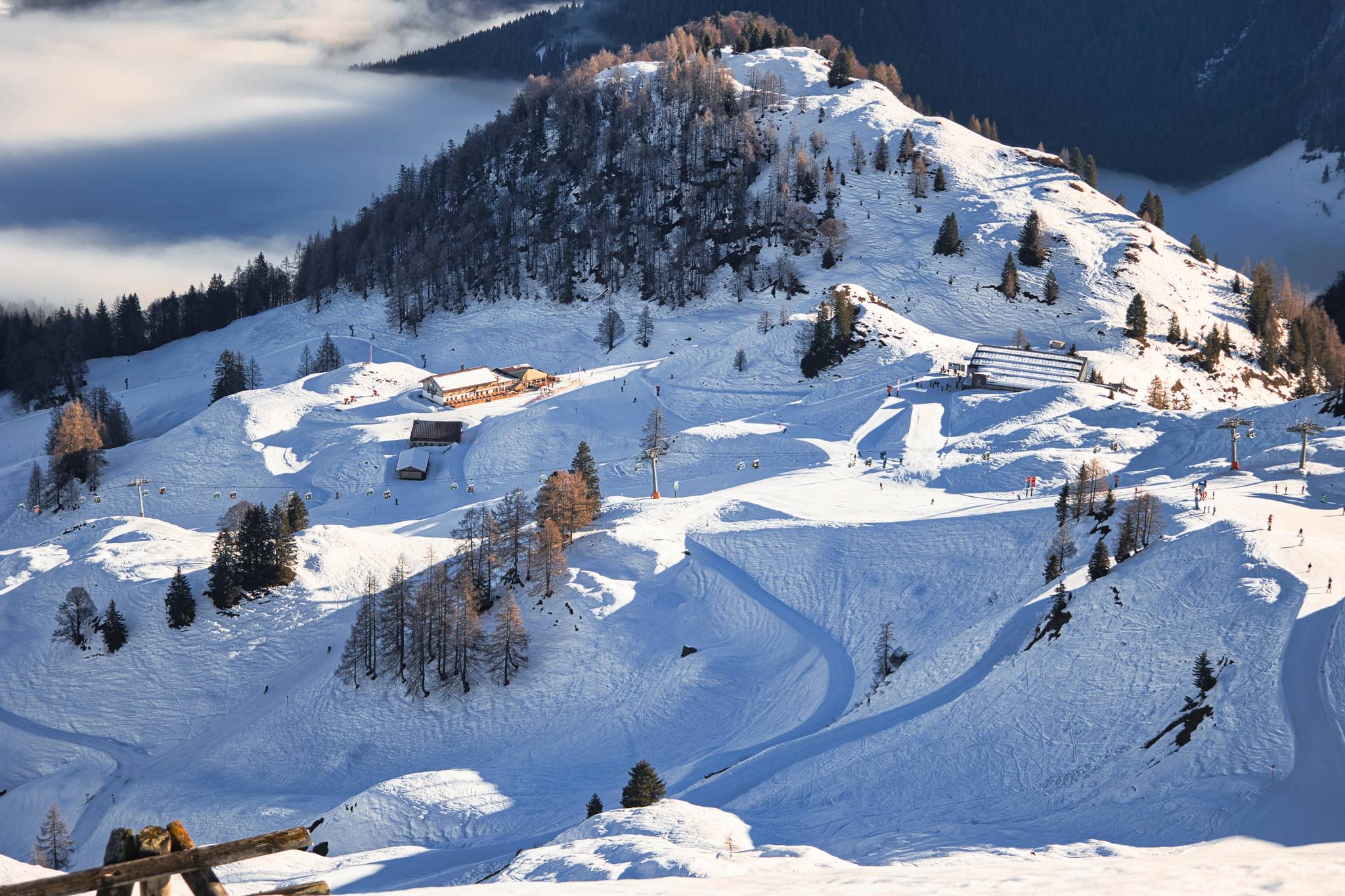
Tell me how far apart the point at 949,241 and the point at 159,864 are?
13787cm

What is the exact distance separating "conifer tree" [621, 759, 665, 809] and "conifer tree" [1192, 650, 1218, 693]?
892 inches

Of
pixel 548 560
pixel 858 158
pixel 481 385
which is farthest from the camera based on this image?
pixel 858 158

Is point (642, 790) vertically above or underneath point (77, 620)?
above

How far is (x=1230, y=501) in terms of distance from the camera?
224ft

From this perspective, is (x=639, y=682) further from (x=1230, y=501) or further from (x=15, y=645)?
(x=15, y=645)

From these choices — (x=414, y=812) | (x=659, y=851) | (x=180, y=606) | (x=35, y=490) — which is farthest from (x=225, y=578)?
(x=659, y=851)

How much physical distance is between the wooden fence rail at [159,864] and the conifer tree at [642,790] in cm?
3367

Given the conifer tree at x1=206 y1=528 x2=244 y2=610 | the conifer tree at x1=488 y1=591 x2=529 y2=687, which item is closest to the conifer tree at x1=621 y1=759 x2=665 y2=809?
the conifer tree at x1=488 y1=591 x2=529 y2=687

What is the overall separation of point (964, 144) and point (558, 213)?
62.4 meters

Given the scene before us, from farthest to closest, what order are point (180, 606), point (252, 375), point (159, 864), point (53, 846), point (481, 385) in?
point (252, 375)
point (481, 385)
point (180, 606)
point (53, 846)
point (159, 864)

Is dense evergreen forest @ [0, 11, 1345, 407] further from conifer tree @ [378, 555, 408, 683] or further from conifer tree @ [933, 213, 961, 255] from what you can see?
conifer tree @ [378, 555, 408, 683]

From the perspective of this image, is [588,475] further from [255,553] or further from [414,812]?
[414,812]

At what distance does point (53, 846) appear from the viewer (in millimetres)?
55594

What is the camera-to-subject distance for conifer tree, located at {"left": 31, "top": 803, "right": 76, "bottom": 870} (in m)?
55.2
